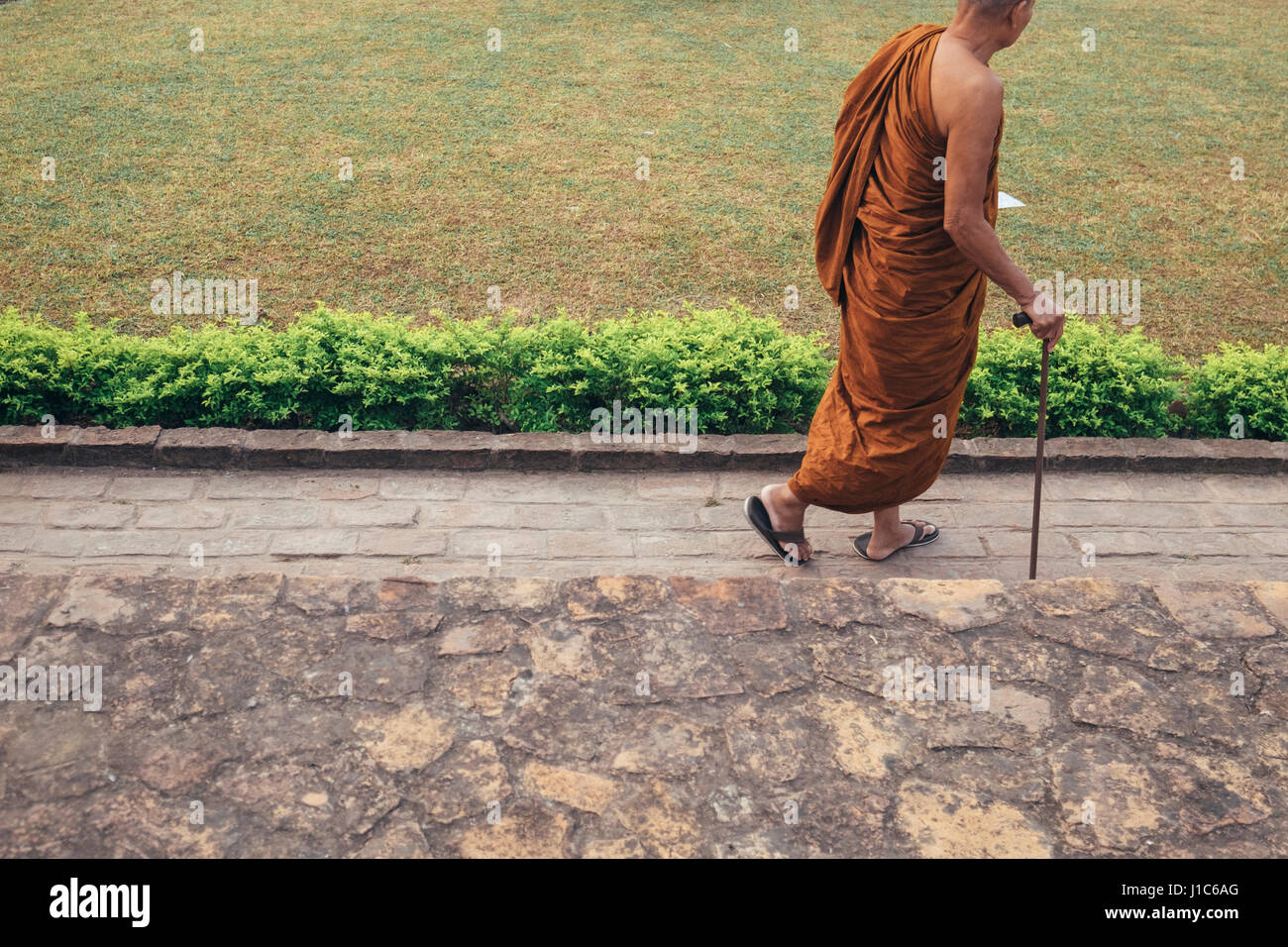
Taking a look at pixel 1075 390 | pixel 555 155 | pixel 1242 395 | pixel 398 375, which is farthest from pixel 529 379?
pixel 555 155

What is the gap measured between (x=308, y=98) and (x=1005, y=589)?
7.97 metres

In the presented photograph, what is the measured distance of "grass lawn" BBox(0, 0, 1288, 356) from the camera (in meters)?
6.88

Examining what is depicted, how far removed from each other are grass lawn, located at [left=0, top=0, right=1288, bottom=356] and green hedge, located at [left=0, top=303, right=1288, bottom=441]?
0.95 m

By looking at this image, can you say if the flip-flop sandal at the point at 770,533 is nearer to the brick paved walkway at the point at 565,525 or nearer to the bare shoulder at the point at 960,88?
the brick paved walkway at the point at 565,525

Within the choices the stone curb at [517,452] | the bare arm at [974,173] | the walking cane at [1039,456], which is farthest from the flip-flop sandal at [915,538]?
the bare arm at [974,173]

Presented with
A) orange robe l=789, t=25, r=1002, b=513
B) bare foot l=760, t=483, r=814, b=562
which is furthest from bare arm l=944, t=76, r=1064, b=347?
bare foot l=760, t=483, r=814, b=562

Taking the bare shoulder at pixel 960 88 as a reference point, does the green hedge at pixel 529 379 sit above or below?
below

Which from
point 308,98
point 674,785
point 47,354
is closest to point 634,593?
point 674,785

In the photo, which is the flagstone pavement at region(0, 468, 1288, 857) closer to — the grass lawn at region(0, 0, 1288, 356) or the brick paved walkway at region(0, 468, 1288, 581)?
the brick paved walkway at region(0, 468, 1288, 581)

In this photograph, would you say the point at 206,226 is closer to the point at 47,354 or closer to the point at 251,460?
the point at 47,354

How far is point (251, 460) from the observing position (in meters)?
4.93

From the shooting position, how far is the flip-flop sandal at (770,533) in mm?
4477

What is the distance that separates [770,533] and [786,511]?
12 cm

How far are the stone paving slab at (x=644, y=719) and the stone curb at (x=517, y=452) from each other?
101cm
